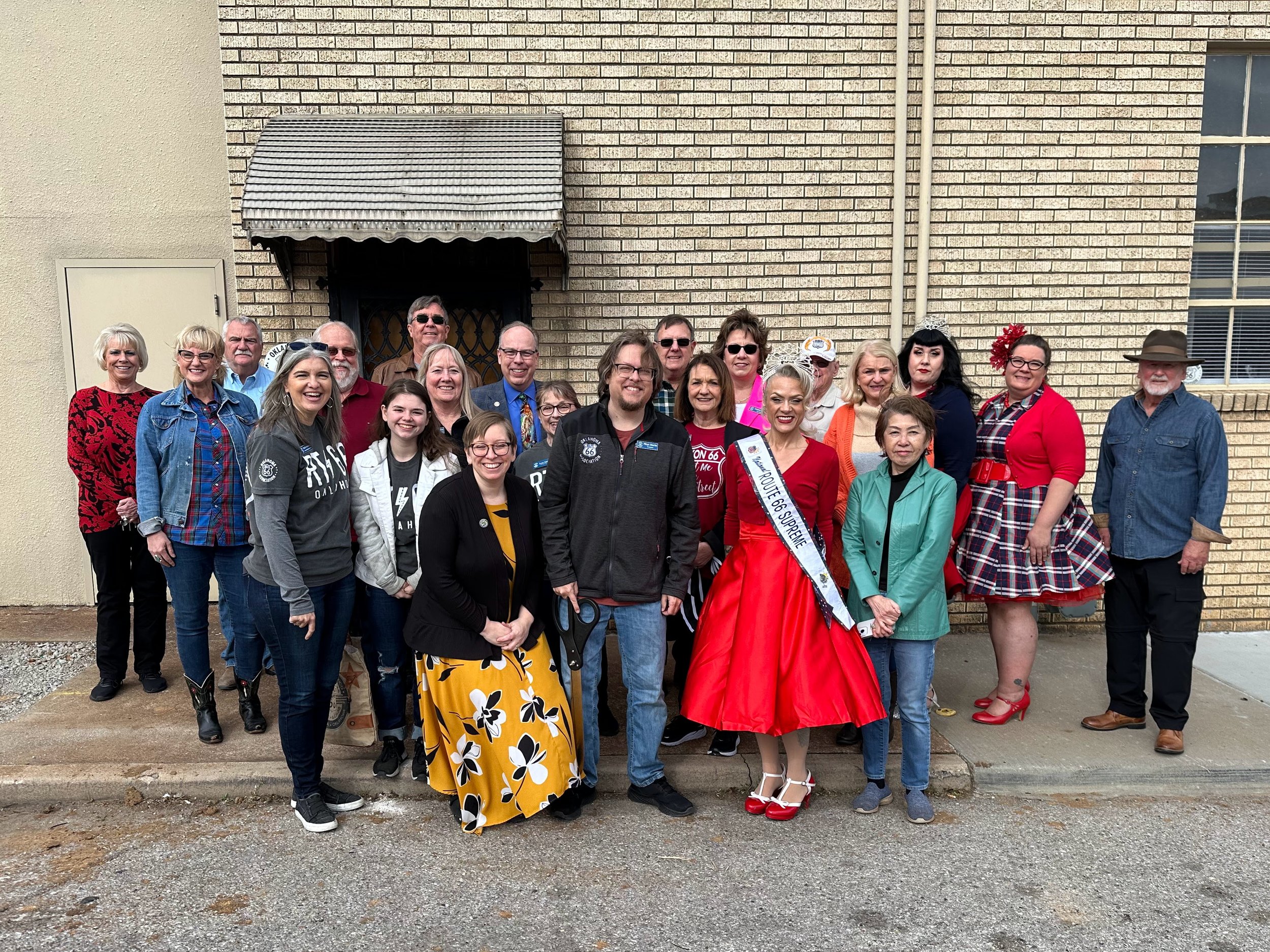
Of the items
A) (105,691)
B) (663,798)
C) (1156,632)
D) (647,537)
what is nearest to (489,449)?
(647,537)

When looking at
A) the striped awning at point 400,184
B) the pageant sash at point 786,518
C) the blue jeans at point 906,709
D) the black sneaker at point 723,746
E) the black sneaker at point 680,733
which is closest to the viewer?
the pageant sash at point 786,518

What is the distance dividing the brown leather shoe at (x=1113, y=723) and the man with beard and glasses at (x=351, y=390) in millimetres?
3990

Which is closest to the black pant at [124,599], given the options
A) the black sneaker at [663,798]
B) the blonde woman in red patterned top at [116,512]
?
the blonde woman in red patterned top at [116,512]

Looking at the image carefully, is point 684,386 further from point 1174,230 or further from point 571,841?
point 1174,230

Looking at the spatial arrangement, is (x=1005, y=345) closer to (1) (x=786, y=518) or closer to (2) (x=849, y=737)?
(1) (x=786, y=518)

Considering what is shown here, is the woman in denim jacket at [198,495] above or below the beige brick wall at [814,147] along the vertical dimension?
below

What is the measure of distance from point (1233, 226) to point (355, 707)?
22.3 ft

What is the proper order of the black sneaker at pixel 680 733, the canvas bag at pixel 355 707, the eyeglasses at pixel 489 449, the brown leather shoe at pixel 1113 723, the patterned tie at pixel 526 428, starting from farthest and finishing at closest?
the brown leather shoe at pixel 1113 723, the patterned tie at pixel 526 428, the black sneaker at pixel 680 733, the canvas bag at pixel 355 707, the eyeglasses at pixel 489 449

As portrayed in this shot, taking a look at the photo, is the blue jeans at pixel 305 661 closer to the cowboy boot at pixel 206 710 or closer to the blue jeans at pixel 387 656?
the blue jeans at pixel 387 656

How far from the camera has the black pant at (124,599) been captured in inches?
180

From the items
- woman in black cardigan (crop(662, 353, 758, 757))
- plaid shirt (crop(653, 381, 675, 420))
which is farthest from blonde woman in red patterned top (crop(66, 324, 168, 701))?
woman in black cardigan (crop(662, 353, 758, 757))

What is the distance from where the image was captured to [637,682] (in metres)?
3.57

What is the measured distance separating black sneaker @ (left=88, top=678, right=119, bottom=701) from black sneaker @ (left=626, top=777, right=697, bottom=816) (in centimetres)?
304

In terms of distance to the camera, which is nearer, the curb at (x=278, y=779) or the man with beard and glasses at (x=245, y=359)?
the curb at (x=278, y=779)
